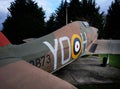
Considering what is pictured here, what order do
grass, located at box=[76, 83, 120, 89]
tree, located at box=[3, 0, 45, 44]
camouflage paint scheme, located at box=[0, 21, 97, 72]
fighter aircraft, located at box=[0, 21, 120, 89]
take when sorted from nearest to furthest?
1. fighter aircraft, located at box=[0, 21, 120, 89]
2. camouflage paint scheme, located at box=[0, 21, 97, 72]
3. grass, located at box=[76, 83, 120, 89]
4. tree, located at box=[3, 0, 45, 44]

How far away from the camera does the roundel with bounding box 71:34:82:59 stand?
11595 millimetres

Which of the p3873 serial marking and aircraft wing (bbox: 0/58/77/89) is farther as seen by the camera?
the p3873 serial marking

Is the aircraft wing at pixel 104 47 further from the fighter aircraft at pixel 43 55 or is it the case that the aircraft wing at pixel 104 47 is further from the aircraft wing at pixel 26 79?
the aircraft wing at pixel 26 79

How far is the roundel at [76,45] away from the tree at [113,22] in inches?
827

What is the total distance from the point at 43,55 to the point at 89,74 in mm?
4321

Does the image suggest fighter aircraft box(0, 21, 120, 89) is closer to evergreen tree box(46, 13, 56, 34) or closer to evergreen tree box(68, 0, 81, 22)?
evergreen tree box(46, 13, 56, 34)

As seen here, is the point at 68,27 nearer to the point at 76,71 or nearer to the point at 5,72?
the point at 76,71

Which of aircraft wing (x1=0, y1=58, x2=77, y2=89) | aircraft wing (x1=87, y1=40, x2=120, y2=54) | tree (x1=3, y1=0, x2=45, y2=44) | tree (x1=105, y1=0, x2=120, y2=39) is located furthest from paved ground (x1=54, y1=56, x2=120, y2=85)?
tree (x1=105, y1=0, x2=120, y2=39)

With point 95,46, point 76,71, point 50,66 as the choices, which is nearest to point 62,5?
point 95,46

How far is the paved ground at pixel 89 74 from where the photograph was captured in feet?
36.7

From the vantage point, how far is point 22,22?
28.7m

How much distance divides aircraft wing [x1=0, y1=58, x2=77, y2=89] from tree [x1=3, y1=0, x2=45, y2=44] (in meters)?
22.2

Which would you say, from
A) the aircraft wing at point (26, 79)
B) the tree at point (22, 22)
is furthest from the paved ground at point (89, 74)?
the tree at point (22, 22)

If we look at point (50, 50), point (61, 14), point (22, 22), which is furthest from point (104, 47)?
point (61, 14)
